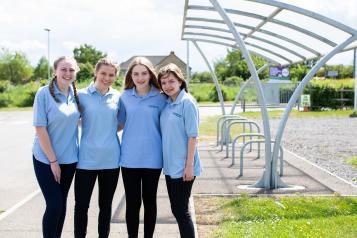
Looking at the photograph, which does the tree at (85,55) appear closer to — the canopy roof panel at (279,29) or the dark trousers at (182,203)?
the canopy roof panel at (279,29)

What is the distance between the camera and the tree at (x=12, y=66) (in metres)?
65.2

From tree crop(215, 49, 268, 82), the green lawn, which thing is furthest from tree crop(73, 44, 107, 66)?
the green lawn

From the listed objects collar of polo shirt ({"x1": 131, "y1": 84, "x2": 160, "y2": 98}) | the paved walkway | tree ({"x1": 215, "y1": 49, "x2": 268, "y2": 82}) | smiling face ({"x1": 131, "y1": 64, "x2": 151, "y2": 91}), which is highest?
tree ({"x1": 215, "y1": 49, "x2": 268, "y2": 82})

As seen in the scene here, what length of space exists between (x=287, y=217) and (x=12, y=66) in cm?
6468

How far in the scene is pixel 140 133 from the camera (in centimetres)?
407

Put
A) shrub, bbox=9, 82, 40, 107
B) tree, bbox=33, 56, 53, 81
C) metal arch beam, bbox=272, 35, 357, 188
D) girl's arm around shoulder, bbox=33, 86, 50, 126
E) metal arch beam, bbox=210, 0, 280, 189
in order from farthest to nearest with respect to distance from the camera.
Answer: tree, bbox=33, 56, 53, 81 < shrub, bbox=9, 82, 40, 107 < metal arch beam, bbox=272, 35, 357, 188 < metal arch beam, bbox=210, 0, 280, 189 < girl's arm around shoulder, bbox=33, 86, 50, 126

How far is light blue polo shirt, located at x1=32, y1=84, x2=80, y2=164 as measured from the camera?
3867 millimetres

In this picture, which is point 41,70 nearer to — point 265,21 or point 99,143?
point 265,21

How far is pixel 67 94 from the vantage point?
403 centimetres

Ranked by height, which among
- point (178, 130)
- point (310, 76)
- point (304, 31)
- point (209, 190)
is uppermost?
point (304, 31)

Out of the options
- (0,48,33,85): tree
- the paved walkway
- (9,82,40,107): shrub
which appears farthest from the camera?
(0,48,33,85): tree

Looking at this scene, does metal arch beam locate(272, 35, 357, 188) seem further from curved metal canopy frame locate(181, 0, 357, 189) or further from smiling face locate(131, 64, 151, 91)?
smiling face locate(131, 64, 151, 91)

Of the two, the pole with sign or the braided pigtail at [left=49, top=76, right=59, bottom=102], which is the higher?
the braided pigtail at [left=49, top=76, right=59, bottom=102]

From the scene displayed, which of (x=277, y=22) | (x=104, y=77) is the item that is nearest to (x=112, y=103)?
(x=104, y=77)
